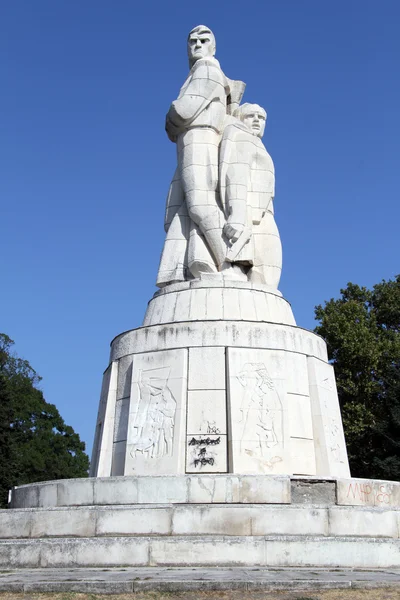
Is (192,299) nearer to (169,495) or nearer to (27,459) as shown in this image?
(169,495)

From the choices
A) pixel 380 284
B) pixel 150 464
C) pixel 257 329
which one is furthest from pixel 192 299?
pixel 380 284

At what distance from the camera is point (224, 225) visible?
14.8 metres

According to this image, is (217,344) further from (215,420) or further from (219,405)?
(215,420)

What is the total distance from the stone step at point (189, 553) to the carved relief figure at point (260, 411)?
121 inches

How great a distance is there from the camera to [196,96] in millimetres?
15180

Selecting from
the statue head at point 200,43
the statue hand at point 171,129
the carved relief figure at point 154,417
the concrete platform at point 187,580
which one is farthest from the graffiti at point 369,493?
the statue head at point 200,43

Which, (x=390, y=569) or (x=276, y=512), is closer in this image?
(x=390, y=569)

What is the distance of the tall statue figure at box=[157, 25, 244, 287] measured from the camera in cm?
1477

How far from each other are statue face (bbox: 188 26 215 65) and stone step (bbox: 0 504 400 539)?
1050 centimetres

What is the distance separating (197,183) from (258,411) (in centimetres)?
539

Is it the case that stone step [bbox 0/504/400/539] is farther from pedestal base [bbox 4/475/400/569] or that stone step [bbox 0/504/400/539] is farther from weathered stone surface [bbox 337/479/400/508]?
weathered stone surface [bbox 337/479/400/508]

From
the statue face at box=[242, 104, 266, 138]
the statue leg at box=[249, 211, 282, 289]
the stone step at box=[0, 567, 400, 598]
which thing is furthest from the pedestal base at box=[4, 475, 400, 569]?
the statue face at box=[242, 104, 266, 138]

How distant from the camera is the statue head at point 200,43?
1606 centimetres

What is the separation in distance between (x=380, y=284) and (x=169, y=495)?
80.6ft
